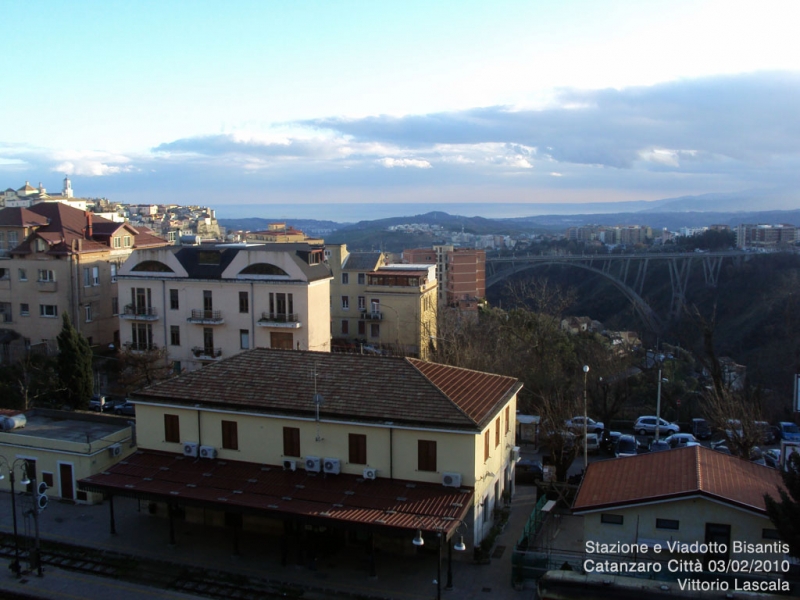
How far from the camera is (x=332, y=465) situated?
1967 cm

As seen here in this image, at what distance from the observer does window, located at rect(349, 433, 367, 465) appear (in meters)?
19.6

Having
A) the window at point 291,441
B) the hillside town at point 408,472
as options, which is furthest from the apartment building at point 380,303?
the window at point 291,441

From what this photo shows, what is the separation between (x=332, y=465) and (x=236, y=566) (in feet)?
12.0

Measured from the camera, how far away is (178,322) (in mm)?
40750

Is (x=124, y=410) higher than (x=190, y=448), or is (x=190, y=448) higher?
(x=190, y=448)

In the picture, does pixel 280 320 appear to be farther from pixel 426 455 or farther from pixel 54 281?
pixel 426 455

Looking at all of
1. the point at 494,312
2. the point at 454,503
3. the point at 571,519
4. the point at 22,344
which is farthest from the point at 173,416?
the point at 494,312

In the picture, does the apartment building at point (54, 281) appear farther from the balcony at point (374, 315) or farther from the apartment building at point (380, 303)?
the balcony at point (374, 315)

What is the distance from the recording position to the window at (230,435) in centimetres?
2094

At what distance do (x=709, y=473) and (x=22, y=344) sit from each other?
4014 centimetres

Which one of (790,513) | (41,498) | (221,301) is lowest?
(41,498)

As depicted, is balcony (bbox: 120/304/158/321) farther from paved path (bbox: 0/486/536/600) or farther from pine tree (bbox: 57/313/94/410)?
paved path (bbox: 0/486/536/600)

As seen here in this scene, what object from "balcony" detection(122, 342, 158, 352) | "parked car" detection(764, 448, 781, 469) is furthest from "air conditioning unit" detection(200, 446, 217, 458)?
"balcony" detection(122, 342, 158, 352)

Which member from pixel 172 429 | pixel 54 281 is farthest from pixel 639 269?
pixel 172 429
